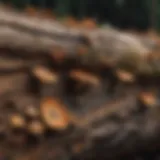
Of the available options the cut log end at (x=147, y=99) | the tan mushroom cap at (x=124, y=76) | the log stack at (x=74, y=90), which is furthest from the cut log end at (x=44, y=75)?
the cut log end at (x=147, y=99)

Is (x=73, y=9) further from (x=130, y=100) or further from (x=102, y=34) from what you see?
(x=130, y=100)

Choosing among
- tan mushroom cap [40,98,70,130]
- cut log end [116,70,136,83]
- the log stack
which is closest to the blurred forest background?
the log stack

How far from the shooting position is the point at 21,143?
5.15ft

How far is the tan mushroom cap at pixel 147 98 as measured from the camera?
1.99 metres

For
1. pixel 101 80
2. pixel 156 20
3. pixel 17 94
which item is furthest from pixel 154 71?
pixel 17 94

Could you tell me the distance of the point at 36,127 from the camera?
5.12ft

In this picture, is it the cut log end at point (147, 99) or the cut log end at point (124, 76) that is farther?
the cut log end at point (147, 99)

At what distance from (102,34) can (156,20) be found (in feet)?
2.37

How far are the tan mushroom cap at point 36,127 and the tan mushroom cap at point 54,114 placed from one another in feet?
0.09

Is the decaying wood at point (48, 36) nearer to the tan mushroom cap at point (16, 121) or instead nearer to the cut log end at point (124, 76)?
the cut log end at point (124, 76)

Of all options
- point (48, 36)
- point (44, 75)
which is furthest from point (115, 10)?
point (44, 75)

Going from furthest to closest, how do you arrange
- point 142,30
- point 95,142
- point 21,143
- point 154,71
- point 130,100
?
point 142,30
point 154,71
point 130,100
point 95,142
point 21,143

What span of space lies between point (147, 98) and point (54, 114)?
59 cm

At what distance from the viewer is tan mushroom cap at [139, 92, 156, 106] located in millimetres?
1993
